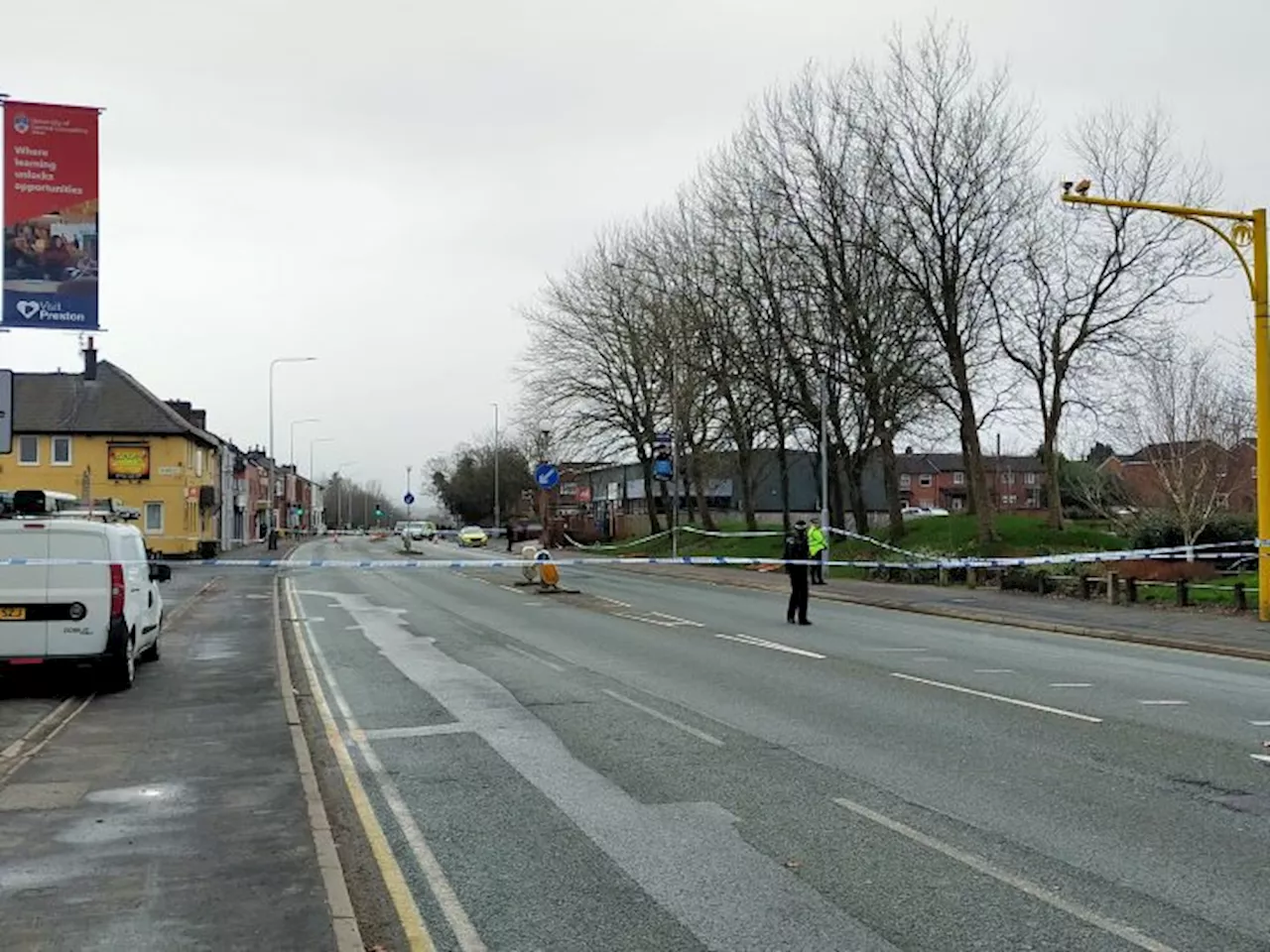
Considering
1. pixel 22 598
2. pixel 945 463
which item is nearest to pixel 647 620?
pixel 22 598

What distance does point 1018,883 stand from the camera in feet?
19.1

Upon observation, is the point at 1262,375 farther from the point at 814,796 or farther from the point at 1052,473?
the point at 1052,473

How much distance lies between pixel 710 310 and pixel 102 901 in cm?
3974

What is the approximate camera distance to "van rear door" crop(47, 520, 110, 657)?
12.4 metres

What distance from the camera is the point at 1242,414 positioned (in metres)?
36.7

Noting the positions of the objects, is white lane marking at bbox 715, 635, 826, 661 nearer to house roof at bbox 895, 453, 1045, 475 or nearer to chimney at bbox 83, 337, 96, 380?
chimney at bbox 83, 337, 96, 380

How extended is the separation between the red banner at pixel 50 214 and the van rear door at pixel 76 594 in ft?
7.33

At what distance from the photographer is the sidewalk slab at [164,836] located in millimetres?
5160

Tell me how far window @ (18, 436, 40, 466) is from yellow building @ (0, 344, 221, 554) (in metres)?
0.04

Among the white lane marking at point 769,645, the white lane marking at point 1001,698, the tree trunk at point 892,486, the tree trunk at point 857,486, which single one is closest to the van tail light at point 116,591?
the white lane marking at point 769,645

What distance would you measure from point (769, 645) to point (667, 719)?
6.46 m

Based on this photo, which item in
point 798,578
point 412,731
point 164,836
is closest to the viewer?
point 164,836

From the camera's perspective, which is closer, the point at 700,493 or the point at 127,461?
the point at 700,493

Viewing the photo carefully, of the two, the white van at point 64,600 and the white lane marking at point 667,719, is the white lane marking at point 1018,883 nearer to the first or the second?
the white lane marking at point 667,719
